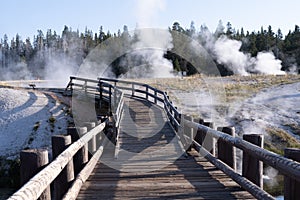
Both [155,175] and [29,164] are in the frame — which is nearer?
[29,164]

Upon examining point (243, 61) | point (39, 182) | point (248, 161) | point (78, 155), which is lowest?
point (78, 155)

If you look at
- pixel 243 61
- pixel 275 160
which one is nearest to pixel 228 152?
pixel 275 160

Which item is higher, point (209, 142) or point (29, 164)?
point (29, 164)

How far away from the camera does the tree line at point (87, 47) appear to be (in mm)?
66312

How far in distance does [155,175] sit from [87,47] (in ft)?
305

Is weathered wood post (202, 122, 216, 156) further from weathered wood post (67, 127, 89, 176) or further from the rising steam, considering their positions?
the rising steam

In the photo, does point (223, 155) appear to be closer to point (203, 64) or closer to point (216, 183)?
point (216, 183)

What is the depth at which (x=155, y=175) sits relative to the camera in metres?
5.81

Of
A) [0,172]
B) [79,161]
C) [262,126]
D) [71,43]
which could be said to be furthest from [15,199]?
[71,43]

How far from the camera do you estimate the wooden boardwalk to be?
4710mm

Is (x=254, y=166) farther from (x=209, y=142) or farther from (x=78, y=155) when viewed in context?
(x=78, y=155)

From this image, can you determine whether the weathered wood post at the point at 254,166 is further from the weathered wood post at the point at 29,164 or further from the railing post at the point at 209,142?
the weathered wood post at the point at 29,164

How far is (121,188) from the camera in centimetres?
498

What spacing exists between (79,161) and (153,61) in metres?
59.2
